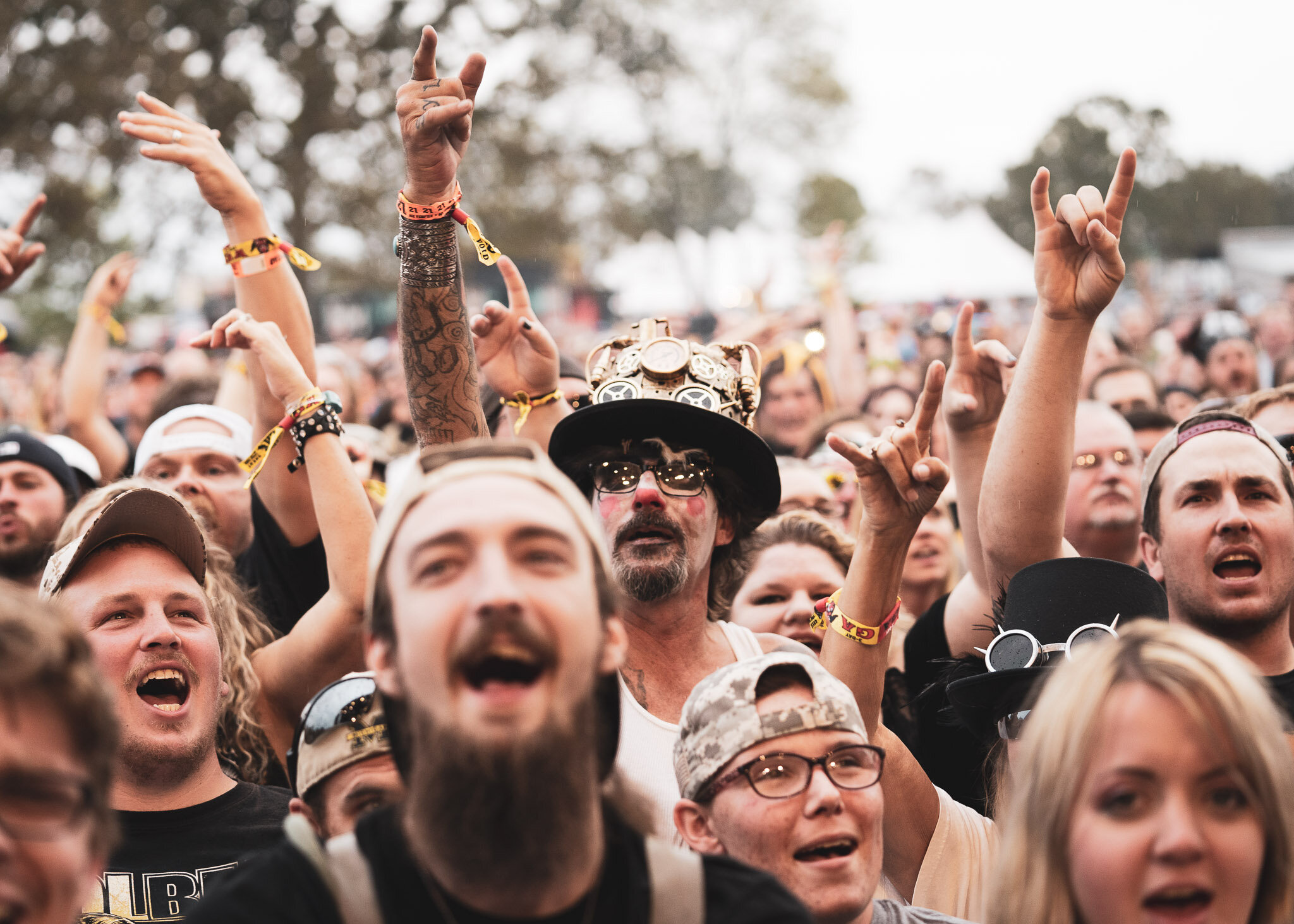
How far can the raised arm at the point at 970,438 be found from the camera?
411 cm

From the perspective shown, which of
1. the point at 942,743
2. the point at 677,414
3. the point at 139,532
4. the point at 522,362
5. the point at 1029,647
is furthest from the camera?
the point at 522,362

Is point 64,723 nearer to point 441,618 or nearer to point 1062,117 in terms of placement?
point 441,618

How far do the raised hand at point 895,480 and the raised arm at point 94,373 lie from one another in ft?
14.1

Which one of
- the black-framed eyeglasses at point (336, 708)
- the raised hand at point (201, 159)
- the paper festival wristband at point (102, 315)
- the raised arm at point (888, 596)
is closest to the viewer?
the black-framed eyeglasses at point (336, 708)

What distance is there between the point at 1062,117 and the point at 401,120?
42337 mm

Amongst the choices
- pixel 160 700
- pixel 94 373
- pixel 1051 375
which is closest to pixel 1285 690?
pixel 1051 375

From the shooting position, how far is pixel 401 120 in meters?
3.71

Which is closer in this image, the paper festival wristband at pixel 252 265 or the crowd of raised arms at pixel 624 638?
the crowd of raised arms at pixel 624 638

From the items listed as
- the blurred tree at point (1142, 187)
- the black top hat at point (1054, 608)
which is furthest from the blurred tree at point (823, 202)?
the black top hat at point (1054, 608)

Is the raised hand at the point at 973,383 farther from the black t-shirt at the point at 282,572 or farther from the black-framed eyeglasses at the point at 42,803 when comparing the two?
the black-framed eyeglasses at the point at 42,803

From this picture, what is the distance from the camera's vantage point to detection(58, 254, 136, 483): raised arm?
6.42m

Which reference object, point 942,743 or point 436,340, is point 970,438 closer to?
point 942,743

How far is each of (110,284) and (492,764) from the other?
220 inches

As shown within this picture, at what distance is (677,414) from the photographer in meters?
3.79
